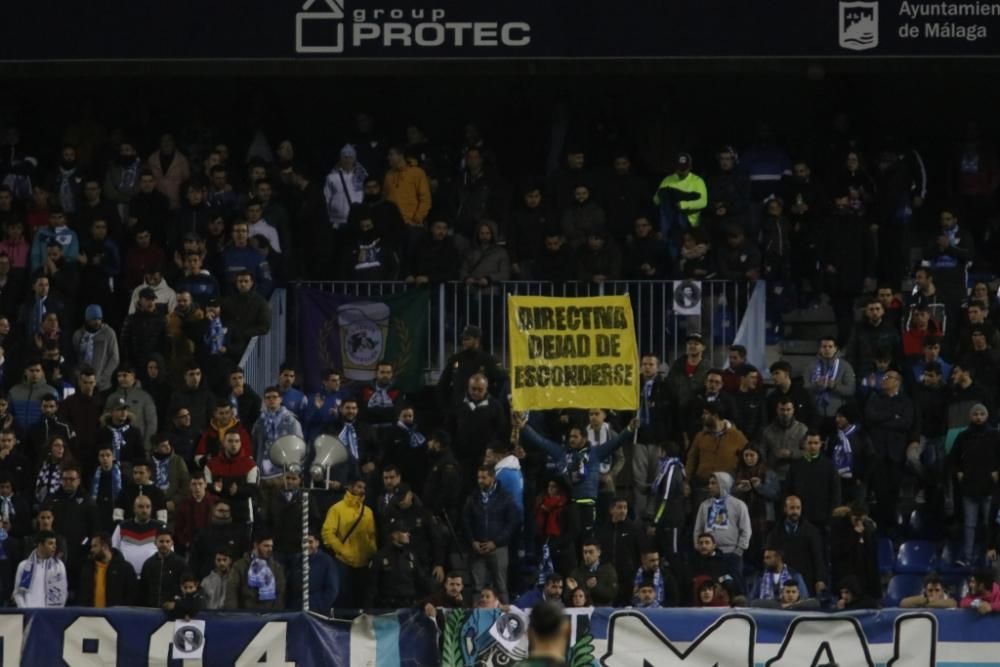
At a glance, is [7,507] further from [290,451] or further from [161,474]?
[290,451]

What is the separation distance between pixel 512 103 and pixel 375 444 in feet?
21.3

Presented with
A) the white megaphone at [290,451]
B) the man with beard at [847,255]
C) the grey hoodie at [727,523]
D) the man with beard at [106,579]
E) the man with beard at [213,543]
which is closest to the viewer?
the white megaphone at [290,451]

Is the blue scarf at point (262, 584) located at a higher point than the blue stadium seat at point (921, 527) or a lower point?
lower

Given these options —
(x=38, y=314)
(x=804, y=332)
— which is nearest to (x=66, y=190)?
(x=38, y=314)

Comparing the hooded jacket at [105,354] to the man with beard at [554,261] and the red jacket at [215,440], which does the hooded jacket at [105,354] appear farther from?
the man with beard at [554,261]

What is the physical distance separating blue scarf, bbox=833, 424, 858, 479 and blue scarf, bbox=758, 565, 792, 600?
6.29 ft

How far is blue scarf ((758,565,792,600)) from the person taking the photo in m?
19.9

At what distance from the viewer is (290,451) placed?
63.0ft

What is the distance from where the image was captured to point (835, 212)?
2419cm

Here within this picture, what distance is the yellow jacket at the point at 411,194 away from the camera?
2442 cm

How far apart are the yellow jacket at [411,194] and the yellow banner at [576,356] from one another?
3.08 meters

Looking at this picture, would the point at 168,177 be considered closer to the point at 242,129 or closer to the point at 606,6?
the point at 242,129

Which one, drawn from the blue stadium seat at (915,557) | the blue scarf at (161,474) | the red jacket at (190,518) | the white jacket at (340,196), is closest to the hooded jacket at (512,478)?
the red jacket at (190,518)

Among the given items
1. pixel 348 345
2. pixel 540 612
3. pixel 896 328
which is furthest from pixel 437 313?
pixel 540 612
